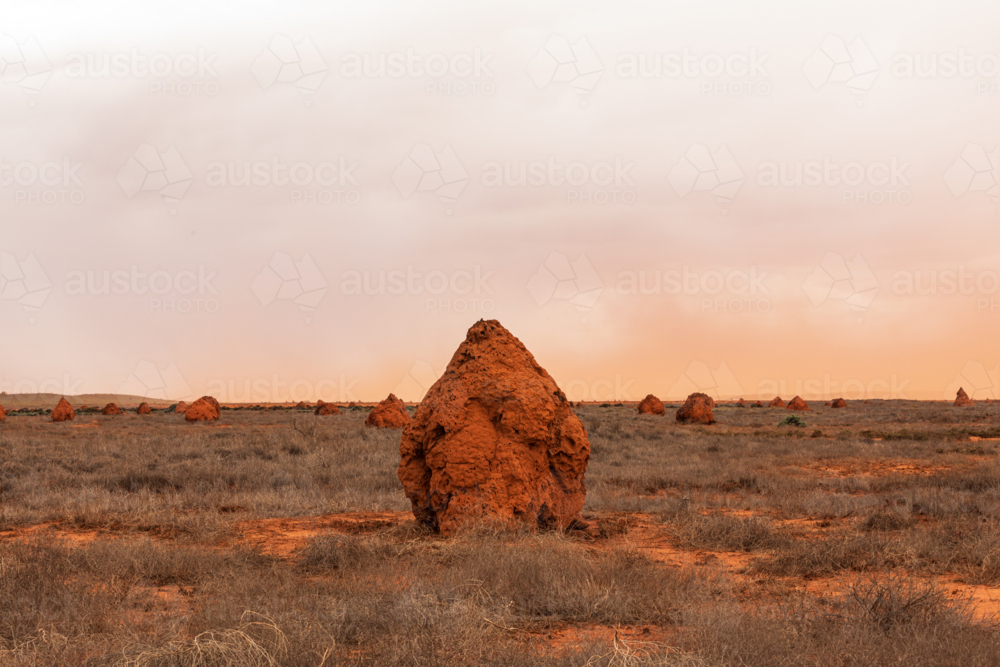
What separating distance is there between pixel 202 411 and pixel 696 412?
23.6 meters

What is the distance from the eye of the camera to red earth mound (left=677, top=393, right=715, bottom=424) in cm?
3212

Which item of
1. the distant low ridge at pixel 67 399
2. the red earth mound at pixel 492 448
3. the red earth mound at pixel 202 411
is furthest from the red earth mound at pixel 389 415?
the distant low ridge at pixel 67 399

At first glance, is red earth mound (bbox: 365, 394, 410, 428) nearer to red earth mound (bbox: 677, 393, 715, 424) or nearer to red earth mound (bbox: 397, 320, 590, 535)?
red earth mound (bbox: 677, 393, 715, 424)

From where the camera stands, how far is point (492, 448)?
862cm

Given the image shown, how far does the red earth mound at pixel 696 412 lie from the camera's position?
32.1 m

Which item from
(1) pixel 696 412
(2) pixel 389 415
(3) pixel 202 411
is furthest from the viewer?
(3) pixel 202 411

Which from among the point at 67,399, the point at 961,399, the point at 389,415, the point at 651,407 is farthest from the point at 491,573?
the point at 67,399

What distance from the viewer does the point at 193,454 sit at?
17.3 m

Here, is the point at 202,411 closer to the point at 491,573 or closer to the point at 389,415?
the point at 389,415

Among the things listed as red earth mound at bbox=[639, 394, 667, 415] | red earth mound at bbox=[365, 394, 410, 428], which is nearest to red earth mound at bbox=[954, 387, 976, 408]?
red earth mound at bbox=[639, 394, 667, 415]

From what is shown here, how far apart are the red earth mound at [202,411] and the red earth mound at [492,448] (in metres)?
29.3

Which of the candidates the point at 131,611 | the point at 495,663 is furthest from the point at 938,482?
the point at 131,611

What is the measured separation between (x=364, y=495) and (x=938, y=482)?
9819 millimetres

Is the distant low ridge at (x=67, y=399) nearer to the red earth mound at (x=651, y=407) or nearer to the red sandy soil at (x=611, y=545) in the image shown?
the red earth mound at (x=651, y=407)
